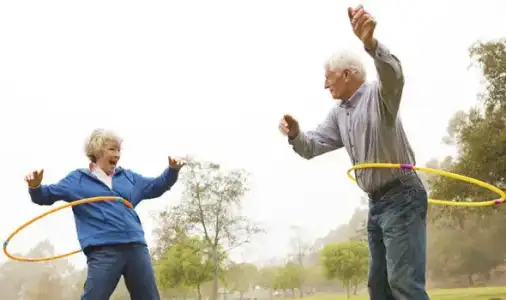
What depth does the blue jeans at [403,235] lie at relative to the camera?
69.4 inches

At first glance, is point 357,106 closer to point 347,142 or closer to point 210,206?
point 347,142

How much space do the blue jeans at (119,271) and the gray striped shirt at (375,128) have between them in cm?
100

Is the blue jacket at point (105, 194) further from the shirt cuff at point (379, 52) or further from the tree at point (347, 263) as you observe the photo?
the tree at point (347, 263)

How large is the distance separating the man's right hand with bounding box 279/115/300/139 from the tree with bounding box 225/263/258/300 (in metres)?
7.33

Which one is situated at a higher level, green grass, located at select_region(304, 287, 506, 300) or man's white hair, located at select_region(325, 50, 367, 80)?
man's white hair, located at select_region(325, 50, 367, 80)

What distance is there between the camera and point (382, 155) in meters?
1.89

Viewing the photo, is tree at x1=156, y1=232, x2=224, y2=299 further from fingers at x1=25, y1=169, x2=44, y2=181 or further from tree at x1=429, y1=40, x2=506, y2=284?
fingers at x1=25, y1=169, x2=44, y2=181

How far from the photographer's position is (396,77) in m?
1.66

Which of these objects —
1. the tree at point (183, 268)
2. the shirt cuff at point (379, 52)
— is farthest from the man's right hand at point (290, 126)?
the tree at point (183, 268)

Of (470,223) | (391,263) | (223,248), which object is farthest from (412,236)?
(470,223)

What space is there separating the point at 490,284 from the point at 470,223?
109 centimetres

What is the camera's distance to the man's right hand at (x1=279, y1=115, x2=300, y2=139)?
2152 millimetres

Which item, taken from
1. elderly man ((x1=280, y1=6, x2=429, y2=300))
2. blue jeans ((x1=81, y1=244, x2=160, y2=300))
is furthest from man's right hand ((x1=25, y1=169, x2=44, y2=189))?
elderly man ((x1=280, y1=6, x2=429, y2=300))

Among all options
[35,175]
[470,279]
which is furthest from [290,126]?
[470,279]
